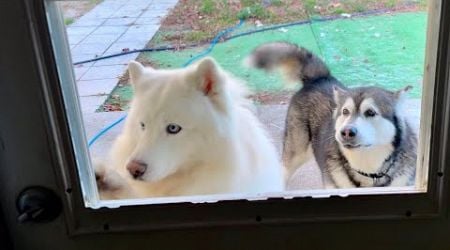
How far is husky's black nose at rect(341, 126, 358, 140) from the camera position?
0.80 meters

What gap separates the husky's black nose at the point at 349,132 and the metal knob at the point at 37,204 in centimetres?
40

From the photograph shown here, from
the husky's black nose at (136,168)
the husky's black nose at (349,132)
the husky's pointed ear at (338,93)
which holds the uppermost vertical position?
the husky's pointed ear at (338,93)

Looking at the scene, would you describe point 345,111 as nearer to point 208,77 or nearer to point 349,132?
point 349,132

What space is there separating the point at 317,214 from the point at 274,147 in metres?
0.11

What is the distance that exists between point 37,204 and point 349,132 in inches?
17.0

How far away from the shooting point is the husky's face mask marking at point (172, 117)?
2.52 ft

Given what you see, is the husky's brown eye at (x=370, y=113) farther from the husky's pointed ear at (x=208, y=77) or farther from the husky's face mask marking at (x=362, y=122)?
the husky's pointed ear at (x=208, y=77)

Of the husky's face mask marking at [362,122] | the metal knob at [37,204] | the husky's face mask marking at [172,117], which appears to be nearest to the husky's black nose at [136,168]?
the husky's face mask marking at [172,117]

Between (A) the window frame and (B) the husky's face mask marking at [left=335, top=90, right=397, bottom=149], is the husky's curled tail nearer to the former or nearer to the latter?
(B) the husky's face mask marking at [left=335, top=90, right=397, bottom=149]

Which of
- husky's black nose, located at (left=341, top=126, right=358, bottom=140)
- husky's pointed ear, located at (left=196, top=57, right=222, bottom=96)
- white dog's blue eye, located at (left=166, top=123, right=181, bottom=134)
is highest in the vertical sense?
husky's pointed ear, located at (left=196, top=57, right=222, bottom=96)

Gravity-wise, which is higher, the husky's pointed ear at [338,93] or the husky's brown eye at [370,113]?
the husky's pointed ear at [338,93]

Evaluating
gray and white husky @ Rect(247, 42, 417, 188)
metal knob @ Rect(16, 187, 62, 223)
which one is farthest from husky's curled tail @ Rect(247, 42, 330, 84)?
metal knob @ Rect(16, 187, 62, 223)

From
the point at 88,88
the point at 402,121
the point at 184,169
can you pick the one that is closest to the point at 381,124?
the point at 402,121

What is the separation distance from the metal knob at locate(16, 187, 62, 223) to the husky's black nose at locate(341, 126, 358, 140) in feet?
1.31
